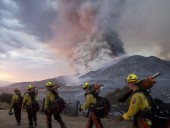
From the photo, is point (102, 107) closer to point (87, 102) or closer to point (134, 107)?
point (87, 102)

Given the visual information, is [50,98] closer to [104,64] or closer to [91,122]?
[91,122]

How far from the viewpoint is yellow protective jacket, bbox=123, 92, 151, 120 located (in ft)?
28.0

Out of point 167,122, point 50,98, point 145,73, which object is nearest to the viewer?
point 167,122

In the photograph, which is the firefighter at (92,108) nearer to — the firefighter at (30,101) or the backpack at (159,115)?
the backpack at (159,115)

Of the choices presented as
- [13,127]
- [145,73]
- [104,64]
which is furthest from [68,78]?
[13,127]

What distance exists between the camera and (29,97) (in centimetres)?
1811

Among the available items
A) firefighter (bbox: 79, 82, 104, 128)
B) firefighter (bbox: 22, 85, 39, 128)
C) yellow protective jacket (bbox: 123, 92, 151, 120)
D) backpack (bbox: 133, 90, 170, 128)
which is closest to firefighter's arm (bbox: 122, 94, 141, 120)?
yellow protective jacket (bbox: 123, 92, 151, 120)

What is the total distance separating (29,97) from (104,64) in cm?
10676

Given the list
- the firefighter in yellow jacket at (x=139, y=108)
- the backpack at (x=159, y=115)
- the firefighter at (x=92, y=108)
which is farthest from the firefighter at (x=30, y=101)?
the backpack at (x=159, y=115)

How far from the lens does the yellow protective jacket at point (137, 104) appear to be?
28.0 feet

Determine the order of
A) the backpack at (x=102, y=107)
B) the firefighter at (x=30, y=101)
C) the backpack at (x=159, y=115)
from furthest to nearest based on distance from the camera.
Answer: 1. the firefighter at (x=30, y=101)
2. the backpack at (x=102, y=107)
3. the backpack at (x=159, y=115)

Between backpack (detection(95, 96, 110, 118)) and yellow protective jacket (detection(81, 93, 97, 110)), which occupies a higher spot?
yellow protective jacket (detection(81, 93, 97, 110))

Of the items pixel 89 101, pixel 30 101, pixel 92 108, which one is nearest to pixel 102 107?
pixel 92 108

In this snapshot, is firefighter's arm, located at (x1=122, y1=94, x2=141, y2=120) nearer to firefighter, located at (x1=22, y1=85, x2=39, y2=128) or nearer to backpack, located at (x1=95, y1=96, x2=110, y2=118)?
backpack, located at (x1=95, y1=96, x2=110, y2=118)
